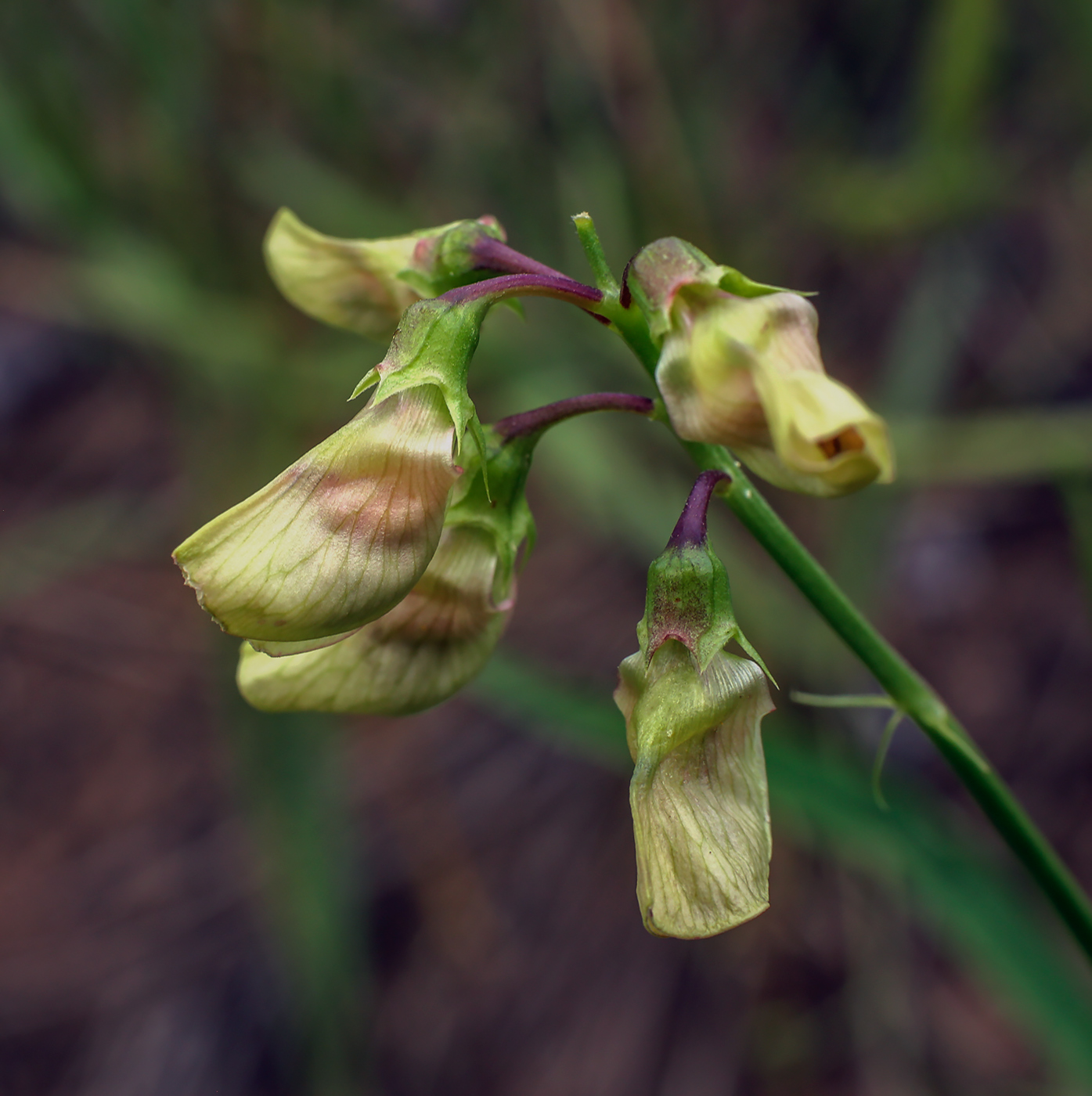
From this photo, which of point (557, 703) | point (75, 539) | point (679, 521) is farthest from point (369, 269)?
point (75, 539)

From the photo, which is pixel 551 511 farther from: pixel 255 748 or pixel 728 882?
pixel 728 882

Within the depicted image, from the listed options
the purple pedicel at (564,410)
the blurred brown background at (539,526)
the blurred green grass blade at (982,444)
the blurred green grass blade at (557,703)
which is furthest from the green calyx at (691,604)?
the blurred green grass blade at (982,444)

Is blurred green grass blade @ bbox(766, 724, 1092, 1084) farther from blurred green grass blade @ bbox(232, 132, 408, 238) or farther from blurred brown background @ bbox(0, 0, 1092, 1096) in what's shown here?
blurred green grass blade @ bbox(232, 132, 408, 238)

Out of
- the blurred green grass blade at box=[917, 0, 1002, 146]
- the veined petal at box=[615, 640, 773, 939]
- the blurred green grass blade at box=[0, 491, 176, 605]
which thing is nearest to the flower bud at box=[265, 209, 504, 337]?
the veined petal at box=[615, 640, 773, 939]

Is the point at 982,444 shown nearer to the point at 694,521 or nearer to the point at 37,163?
the point at 694,521

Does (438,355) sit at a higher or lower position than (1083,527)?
higher

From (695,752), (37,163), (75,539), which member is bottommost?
(75,539)
